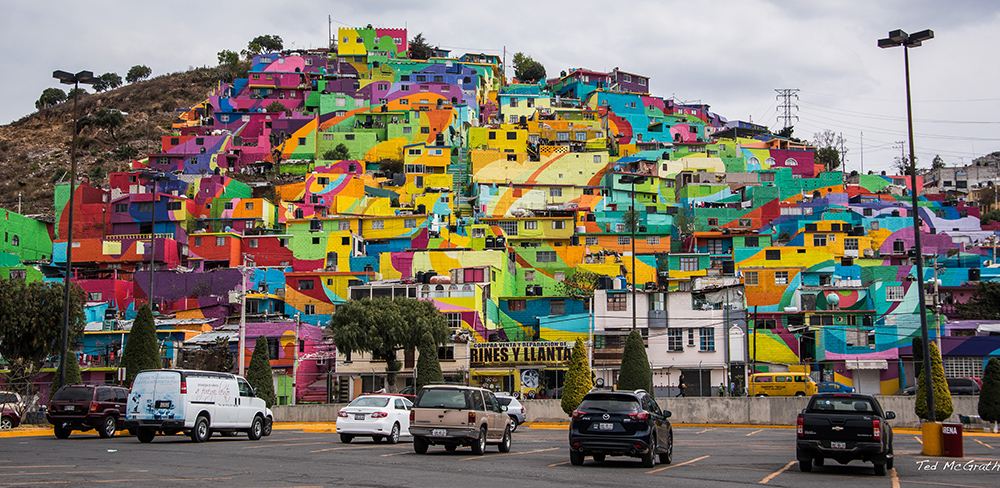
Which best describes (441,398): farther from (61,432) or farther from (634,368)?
(634,368)

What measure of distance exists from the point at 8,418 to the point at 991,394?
36.6 metres

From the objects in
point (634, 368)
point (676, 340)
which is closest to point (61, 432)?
point (634, 368)

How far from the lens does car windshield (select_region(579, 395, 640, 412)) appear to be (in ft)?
63.2

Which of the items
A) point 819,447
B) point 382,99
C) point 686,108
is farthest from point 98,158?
point 819,447

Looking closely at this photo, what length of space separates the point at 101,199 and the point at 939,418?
7960cm

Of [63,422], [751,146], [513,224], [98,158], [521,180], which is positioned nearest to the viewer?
[63,422]

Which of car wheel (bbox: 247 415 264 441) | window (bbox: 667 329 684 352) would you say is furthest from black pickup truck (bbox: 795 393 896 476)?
window (bbox: 667 329 684 352)

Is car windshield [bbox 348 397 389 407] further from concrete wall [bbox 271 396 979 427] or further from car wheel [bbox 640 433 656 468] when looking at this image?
concrete wall [bbox 271 396 979 427]

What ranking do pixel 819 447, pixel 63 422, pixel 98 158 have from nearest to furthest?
pixel 819 447, pixel 63 422, pixel 98 158

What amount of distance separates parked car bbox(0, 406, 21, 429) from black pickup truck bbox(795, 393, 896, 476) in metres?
26.0

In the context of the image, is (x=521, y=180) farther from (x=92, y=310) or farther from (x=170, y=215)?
(x=92, y=310)

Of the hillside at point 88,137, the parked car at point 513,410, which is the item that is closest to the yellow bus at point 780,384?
the parked car at point 513,410

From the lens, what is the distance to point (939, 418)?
121ft

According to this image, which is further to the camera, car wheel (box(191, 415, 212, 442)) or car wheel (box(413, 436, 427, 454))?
car wheel (box(191, 415, 212, 442))
